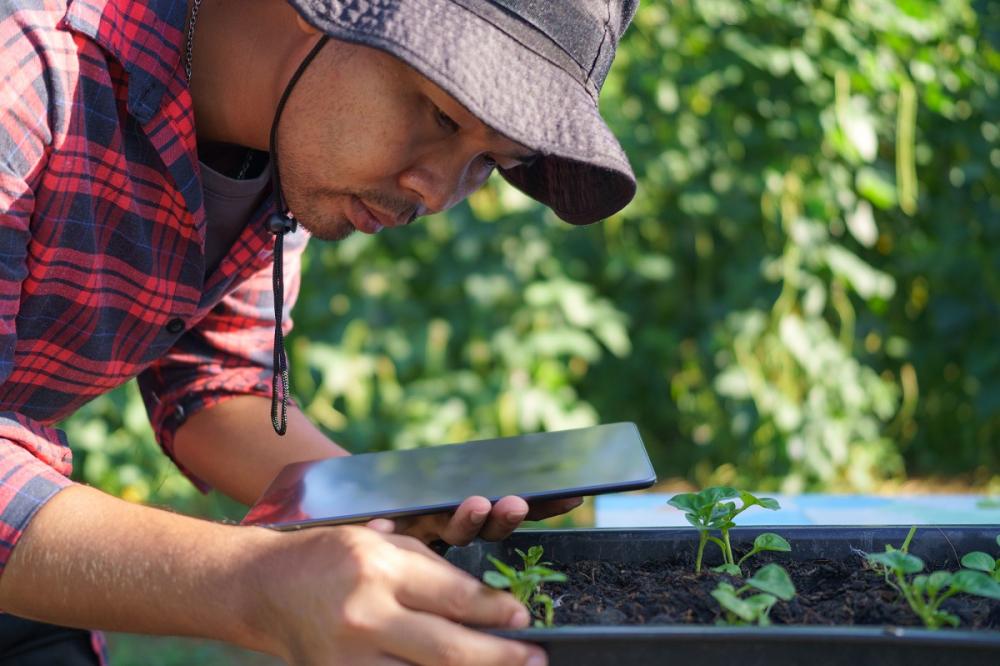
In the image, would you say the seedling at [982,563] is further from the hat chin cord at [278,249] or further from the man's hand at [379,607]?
the hat chin cord at [278,249]

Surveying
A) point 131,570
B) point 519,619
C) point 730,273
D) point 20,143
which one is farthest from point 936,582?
point 730,273

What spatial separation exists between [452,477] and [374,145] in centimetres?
35

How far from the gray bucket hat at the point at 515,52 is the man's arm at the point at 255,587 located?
15.3 inches

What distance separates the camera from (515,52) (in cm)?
103

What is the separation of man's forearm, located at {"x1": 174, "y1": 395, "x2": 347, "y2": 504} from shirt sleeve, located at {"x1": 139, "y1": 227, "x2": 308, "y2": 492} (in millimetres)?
21

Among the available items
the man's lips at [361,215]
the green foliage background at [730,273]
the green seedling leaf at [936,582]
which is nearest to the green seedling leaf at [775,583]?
the green seedling leaf at [936,582]

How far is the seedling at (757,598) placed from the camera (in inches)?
32.0

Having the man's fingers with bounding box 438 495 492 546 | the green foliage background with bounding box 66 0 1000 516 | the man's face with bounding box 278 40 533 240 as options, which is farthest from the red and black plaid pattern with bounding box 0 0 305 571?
the green foliage background with bounding box 66 0 1000 516

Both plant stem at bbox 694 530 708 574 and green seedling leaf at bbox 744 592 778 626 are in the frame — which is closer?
green seedling leaf at bbox 744 592 778 626

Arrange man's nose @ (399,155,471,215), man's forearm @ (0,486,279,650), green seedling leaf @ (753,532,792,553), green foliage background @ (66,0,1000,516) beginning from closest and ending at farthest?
1. man's forearm @ (0,486,279,650)
2. green seedling leaf @ (753,532,792,553)
3. man's nose @ (399,155,471,215)
4. green foliage background @ (66,0,1000,516)

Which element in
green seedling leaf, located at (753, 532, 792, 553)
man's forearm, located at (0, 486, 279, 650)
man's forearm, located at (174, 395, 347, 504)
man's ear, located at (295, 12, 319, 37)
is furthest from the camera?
man's forearm, located at (174, 395, 347, 504)

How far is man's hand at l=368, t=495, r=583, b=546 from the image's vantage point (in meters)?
1.02

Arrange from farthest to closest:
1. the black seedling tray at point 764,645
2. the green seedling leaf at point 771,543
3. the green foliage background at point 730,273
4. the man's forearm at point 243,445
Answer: the green foliage background at point 730,273 < the man's forearm at point 243,445 < the green seedling leaf at point 771,543 < the black seedling tray at point 764,645

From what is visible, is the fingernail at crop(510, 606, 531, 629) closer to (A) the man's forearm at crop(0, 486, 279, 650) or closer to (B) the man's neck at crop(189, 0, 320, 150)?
(A) the man's forearm at crop(0, 486, 279, 650)
